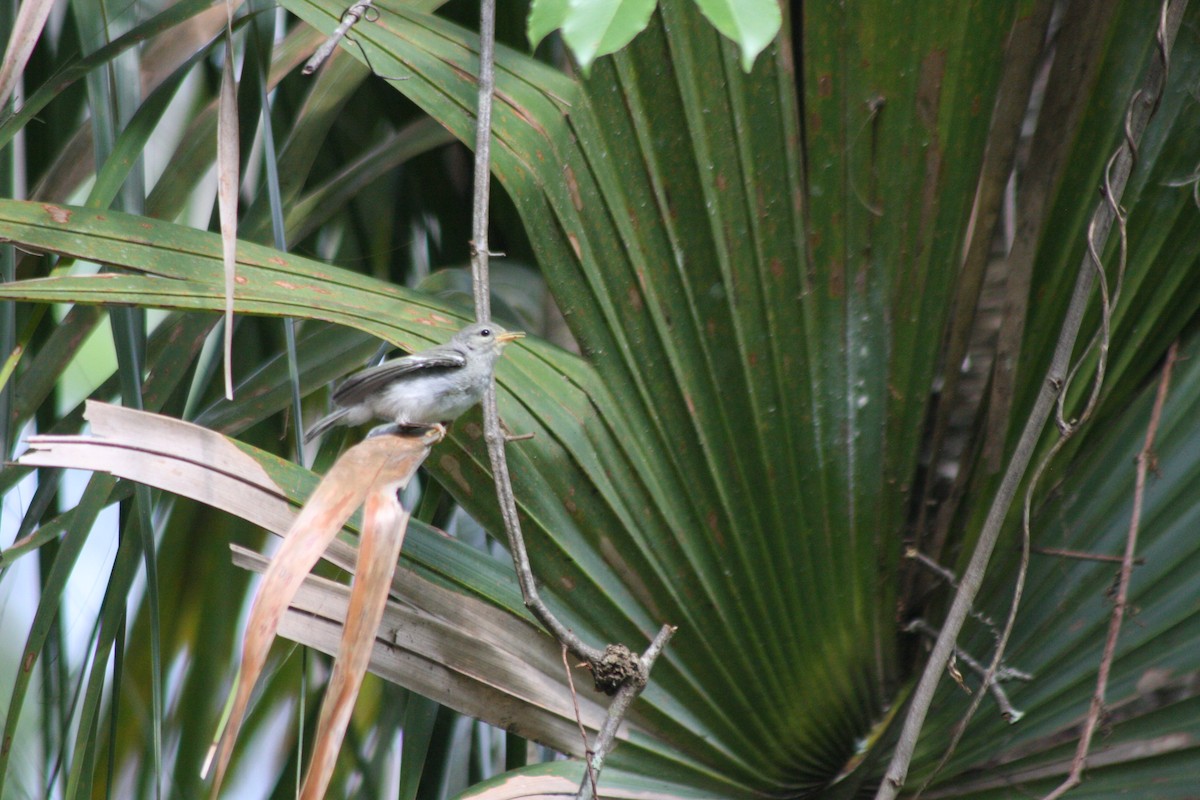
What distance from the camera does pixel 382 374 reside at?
1821mm

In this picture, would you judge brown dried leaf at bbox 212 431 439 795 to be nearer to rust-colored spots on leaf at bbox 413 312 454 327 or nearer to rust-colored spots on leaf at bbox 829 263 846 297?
rust-colored spots on leaf at bbox 413 312 454 327

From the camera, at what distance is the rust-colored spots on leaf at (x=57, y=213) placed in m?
1.38

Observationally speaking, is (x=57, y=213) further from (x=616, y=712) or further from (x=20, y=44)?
(x=616, y=712)

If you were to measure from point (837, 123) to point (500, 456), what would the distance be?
0.73 m

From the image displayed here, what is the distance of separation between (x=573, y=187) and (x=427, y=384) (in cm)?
44

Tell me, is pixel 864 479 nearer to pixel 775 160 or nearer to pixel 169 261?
pixel 775 160

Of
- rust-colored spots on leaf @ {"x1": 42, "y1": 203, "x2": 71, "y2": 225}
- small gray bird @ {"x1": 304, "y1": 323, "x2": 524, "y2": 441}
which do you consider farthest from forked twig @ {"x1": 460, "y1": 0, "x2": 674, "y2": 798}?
rust-colored spots on leaf @ {"x1": 42, "y1": 203, "x2": 71, "y2": 225}

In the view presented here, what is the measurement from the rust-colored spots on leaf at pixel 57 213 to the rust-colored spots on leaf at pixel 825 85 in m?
1.08

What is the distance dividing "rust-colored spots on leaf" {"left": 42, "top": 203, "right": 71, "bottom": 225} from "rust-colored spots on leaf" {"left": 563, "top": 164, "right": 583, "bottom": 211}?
2.31ft

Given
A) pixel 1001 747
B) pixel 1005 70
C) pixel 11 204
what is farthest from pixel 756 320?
pixel 11 204

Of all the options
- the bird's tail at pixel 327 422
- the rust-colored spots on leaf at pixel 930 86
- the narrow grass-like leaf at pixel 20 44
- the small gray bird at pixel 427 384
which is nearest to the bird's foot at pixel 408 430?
the small gray bird at pixel 427 384

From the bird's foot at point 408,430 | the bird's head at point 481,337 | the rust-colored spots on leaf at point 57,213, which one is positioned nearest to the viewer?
the rust-colored spots on leaf at point 57,213

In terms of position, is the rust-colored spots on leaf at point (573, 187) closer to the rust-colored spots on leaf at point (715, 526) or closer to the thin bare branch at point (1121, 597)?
the rust-colored spots on leaf at point (715, 526)

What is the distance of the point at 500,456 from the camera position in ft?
4.53
